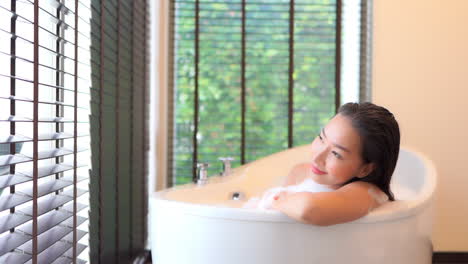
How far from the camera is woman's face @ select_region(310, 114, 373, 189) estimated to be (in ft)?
4.29

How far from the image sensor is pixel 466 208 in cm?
277

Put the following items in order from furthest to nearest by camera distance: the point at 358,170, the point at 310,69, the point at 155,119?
the point at 310,69 < the point at 155,119 < the point at 358,170

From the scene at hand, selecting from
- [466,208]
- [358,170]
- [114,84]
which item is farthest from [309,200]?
[466,208]

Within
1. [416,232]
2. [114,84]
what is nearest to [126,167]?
[114,84]

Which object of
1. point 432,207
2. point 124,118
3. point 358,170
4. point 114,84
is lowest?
point 432,207

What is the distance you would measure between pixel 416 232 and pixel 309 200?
415 mm

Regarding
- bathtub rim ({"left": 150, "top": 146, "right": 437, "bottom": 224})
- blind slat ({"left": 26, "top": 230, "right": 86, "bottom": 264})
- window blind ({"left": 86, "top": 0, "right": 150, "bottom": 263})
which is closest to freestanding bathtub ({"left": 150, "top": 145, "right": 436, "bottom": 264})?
bathtub rim ({"left": 150, "top": 146, "right": 437, "bottom": 224})

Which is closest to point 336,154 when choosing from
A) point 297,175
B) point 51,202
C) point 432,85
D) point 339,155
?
point 339,155

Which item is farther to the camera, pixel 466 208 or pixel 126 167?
pixel 466 208

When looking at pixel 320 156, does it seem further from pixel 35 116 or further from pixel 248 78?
pixel 248 78

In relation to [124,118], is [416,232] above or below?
below

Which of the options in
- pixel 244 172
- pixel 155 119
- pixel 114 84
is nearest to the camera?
pixel 114 84

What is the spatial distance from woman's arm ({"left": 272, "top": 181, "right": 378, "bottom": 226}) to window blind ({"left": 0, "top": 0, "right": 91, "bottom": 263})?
0.56 metres

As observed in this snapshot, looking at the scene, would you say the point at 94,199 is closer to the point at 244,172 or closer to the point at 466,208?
the point at 244,172
